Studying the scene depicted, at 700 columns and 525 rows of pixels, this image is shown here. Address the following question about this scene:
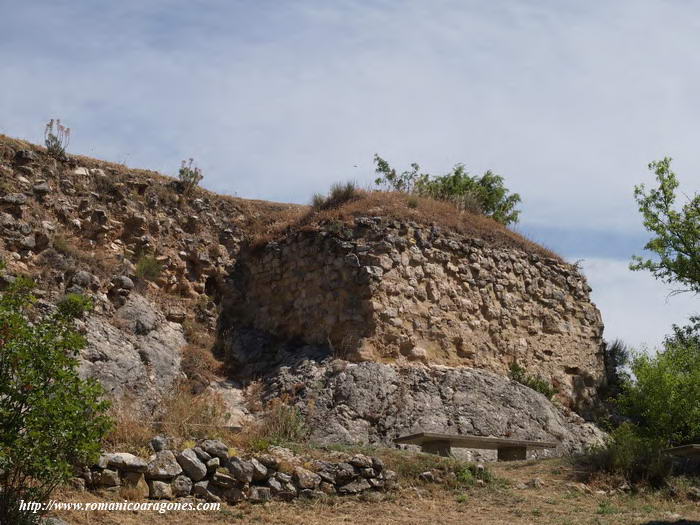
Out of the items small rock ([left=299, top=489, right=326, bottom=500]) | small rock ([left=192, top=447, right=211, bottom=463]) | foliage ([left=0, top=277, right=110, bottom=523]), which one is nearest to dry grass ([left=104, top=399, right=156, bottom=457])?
small rock ([left=192, top=447, right=211, bottom=463])

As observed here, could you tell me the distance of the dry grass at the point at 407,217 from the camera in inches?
744

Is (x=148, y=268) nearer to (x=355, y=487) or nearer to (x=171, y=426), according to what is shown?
(x=171, y=426)

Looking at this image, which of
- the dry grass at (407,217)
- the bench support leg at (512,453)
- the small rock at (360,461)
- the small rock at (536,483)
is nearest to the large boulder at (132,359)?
the dry grass at (407,217)

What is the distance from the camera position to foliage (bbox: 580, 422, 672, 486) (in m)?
12.0

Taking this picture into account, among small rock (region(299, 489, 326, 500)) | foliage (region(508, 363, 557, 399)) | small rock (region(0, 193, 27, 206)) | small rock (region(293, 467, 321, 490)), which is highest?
small rock (region(0, 193, 27, 206))

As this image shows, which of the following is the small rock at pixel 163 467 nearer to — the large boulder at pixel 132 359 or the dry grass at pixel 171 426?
the dry grass at pixel 171 426

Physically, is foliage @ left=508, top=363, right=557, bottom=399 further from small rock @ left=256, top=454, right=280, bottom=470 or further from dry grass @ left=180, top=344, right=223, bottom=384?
small rock @ left=256, top=454, right=280, bottom=470

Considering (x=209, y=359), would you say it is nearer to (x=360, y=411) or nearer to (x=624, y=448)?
(x=360, y=411)

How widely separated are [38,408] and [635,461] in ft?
29.5

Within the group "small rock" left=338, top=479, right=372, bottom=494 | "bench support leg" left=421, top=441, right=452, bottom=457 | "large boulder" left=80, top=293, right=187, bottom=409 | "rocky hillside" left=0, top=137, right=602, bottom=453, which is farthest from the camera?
"rocky hillside" left=0, top=137, right=602, bottom=453

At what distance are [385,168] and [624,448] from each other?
12567mm

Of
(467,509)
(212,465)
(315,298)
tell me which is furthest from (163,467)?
(315,298)

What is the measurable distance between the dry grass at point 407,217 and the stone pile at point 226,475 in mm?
8813

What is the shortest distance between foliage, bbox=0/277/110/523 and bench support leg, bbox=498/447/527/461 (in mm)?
8957
